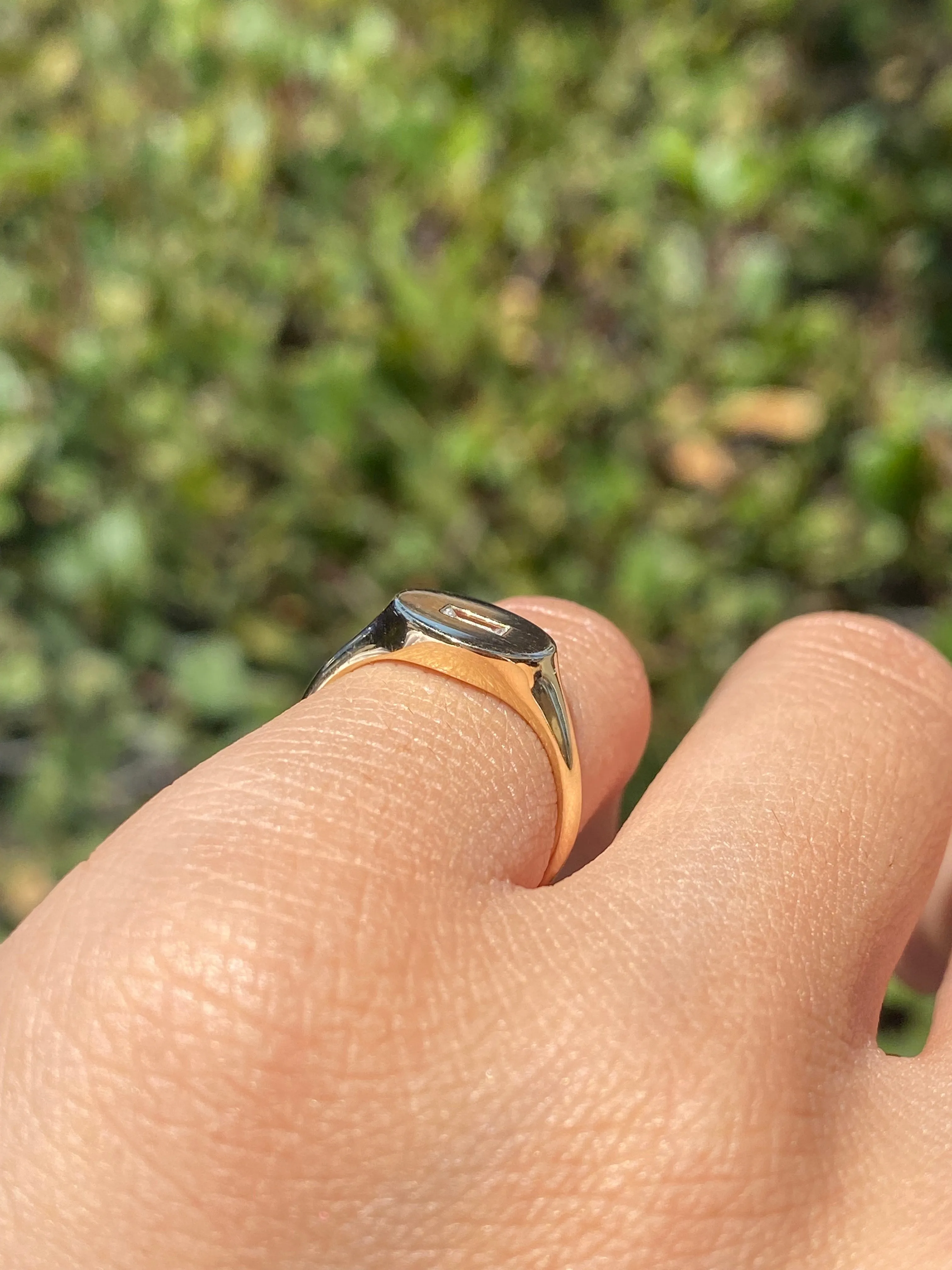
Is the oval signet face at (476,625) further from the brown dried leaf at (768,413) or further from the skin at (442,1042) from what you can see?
the brown dried leaf at (768,413)

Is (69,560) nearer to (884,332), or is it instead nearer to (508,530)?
(508,530)

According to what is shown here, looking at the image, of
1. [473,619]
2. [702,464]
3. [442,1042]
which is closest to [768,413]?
[702,464]

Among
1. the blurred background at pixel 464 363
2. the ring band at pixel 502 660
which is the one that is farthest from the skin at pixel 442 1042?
the blurred background at pixel 464 363

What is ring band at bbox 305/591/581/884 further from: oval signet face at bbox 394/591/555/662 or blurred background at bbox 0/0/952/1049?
blurred background at bbox 0/0/952/1049

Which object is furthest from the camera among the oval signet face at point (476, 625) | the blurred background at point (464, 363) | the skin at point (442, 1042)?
the blurred background at point (464, 363)

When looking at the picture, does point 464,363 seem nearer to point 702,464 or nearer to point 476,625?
point 702,464

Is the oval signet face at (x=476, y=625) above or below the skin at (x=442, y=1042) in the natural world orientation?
above

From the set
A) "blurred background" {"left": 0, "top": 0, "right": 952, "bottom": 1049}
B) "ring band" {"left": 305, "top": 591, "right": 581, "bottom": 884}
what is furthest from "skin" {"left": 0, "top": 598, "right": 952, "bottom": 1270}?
"blurred background" {"left": 0, "top": 0, "right": 952, "bottom": 1049}
